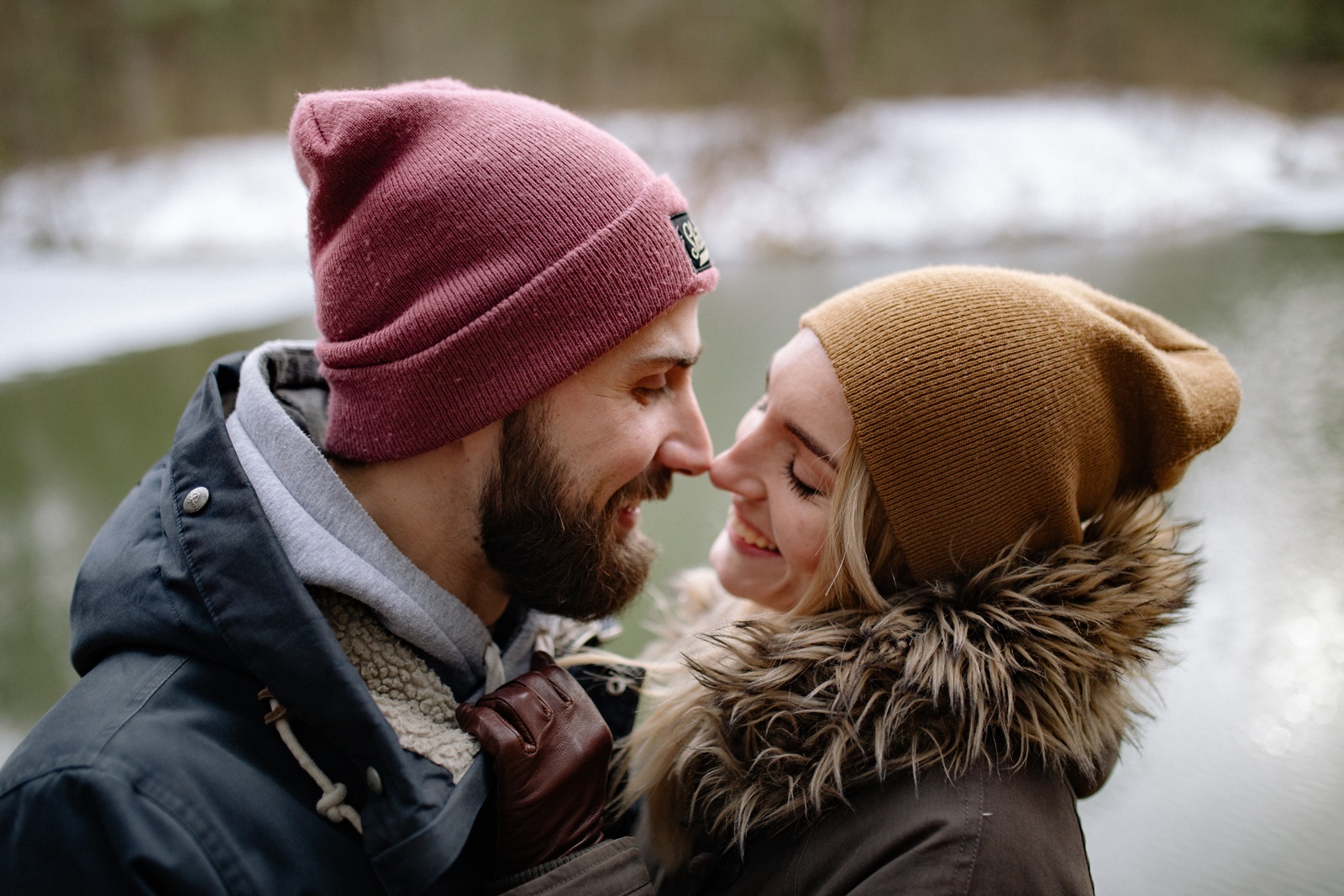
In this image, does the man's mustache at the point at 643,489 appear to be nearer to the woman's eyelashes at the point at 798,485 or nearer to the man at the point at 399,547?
the man at the point at 399,547

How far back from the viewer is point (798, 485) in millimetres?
1377

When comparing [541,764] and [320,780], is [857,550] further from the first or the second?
[320,780]

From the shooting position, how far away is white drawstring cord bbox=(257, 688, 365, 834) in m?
1.05

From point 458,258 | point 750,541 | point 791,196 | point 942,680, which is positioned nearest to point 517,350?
point 458,258

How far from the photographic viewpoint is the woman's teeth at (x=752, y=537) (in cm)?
148

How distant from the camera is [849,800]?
3.82 ft

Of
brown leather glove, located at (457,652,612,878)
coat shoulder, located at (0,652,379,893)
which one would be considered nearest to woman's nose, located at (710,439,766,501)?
brown leather glove, located at (457,652,612,878)

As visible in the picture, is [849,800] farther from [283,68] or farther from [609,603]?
[283,68]

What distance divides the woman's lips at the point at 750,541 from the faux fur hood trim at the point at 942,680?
0.20 meters

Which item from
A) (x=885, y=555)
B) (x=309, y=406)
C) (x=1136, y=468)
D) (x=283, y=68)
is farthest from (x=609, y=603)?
(x=283, y=68)

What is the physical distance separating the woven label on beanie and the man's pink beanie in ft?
0.18

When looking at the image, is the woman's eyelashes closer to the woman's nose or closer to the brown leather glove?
the woman's nose

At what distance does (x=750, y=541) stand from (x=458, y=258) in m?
0.70

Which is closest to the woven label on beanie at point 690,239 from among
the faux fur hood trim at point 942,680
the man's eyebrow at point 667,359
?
the man's eyebrow at point 667,359
